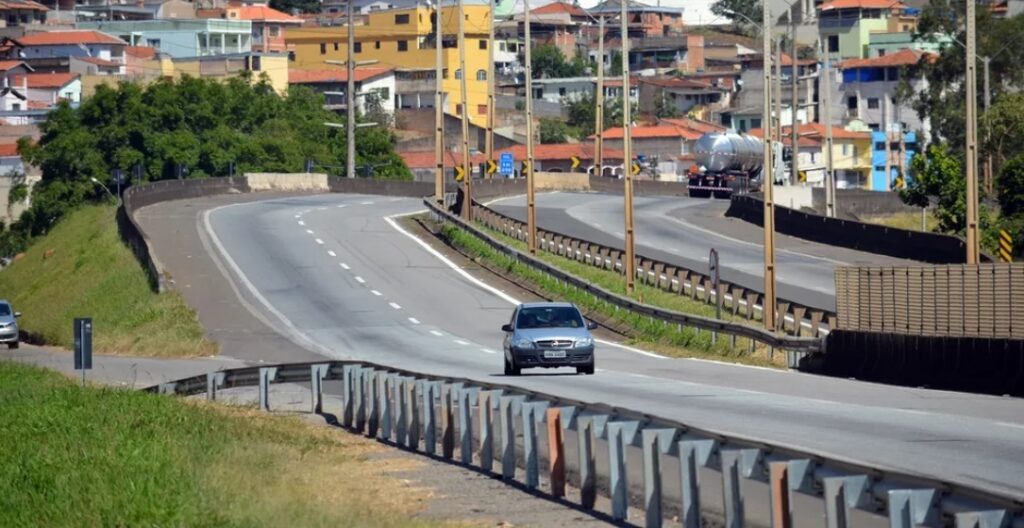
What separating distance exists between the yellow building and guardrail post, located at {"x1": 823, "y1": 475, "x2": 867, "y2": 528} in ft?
505

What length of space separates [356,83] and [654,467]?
494 ft

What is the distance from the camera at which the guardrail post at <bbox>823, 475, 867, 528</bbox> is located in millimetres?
10289

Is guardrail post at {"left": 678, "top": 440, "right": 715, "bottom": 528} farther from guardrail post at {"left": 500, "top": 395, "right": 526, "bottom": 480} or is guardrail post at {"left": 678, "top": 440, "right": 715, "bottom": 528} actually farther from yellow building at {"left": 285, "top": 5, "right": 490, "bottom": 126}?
yellow building at {"left": 285, "top": 5, "right": 490, "bottom": 126}

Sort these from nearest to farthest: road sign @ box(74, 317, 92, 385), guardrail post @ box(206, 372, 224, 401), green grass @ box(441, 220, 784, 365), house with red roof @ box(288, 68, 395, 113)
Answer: guardrail post @ box(206, 372, 224, 401), road sign @ box(74, 317, 92, 385), green grass @ box(441, 220, 784, 365), house with red roof @ box(288, 68, 395, 113)

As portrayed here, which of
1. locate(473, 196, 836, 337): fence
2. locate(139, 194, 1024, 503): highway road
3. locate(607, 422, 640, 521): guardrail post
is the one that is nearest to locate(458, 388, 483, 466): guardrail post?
locate(139, 194, 1024, 503): highway road

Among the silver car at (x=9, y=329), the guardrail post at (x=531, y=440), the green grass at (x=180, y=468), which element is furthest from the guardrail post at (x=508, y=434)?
the silver car at (x=9, y=329)

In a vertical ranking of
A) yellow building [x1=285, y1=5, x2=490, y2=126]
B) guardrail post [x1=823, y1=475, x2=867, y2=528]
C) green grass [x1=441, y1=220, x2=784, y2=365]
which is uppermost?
yellow building [x1=285, y1=5, x2=490, y2=126]

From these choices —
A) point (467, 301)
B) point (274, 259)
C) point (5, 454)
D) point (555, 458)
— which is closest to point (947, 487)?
point (555, 458)

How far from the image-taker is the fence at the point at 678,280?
43000 millimetres

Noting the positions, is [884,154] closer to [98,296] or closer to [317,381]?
[98,296]

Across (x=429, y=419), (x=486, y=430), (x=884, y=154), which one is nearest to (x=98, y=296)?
(x=429, y=419)

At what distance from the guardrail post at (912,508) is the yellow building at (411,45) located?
508 ft

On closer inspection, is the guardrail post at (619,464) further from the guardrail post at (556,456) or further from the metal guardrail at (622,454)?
the guardrail post at (556,456)

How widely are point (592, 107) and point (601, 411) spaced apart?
157166mm
